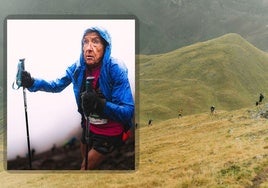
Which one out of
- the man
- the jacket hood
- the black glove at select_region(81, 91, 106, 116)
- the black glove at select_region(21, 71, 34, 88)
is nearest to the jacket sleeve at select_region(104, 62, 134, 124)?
the man

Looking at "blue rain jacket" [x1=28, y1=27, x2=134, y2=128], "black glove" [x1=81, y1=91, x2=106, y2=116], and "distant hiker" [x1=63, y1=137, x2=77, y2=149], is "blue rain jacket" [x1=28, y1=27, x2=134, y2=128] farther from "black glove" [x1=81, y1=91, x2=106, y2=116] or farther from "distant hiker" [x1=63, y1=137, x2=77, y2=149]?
"distant hiker" [x1=63, y1=137, x2=77, y2=149]

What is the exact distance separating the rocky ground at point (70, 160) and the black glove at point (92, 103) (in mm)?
849

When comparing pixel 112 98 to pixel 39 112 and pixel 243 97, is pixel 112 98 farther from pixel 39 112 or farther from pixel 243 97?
pixel 243 97

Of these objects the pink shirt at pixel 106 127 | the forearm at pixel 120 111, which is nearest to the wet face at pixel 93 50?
the pink shirt at pixel 106 127

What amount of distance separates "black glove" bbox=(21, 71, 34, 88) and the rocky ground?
1511 millimetres

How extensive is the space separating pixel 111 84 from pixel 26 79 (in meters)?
1.82

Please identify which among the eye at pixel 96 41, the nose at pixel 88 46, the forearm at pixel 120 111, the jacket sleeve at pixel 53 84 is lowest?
the forearm at pixel 120 111

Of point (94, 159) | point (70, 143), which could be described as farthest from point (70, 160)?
point (94, 159)

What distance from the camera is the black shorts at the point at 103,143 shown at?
30.5 feet

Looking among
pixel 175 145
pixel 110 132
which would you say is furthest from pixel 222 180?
pixel 175 145

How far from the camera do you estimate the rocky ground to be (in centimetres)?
919

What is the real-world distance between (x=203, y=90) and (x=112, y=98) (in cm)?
18874

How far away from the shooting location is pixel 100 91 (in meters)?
9.16

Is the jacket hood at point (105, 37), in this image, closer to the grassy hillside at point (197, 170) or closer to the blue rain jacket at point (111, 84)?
the blue rain jacket at point (111, 84)
